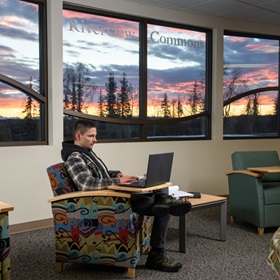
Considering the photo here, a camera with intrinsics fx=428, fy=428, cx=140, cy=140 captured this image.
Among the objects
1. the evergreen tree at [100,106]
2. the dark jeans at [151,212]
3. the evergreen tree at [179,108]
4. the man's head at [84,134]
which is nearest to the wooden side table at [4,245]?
the dark jeans at [151,212]

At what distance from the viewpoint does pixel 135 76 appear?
5.70 metres

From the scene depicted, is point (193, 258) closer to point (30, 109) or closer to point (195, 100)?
point (30, 109)

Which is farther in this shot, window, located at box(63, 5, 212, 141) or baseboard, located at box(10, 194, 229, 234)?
window, located at box(63, 5, 212, 141)

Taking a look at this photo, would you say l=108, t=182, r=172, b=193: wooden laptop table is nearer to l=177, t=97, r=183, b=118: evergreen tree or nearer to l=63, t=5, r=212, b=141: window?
l=63, t=5, r=212, b=141: window

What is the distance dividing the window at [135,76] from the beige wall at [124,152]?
15 centimetres

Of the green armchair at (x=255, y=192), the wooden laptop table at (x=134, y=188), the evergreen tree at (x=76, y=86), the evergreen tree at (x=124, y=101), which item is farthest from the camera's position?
the evergreen tree at (x=124, y=101)

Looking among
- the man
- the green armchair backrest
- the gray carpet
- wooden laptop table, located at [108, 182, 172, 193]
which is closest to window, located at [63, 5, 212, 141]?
the green armchair backrest

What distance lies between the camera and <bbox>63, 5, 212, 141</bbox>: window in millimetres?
5191

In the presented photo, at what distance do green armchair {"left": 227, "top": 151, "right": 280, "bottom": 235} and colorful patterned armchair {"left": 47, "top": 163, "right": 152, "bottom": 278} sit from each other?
1.70 meters

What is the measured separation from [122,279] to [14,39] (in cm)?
291

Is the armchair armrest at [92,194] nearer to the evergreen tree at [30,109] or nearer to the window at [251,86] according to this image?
the evergreen tree at [30,109]

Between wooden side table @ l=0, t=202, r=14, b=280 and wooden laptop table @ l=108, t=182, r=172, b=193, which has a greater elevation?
wooden laptop table @ l=108, t=182, r=172, b=193

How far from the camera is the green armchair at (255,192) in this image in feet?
14.8

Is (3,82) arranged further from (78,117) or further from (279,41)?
(279,41)
